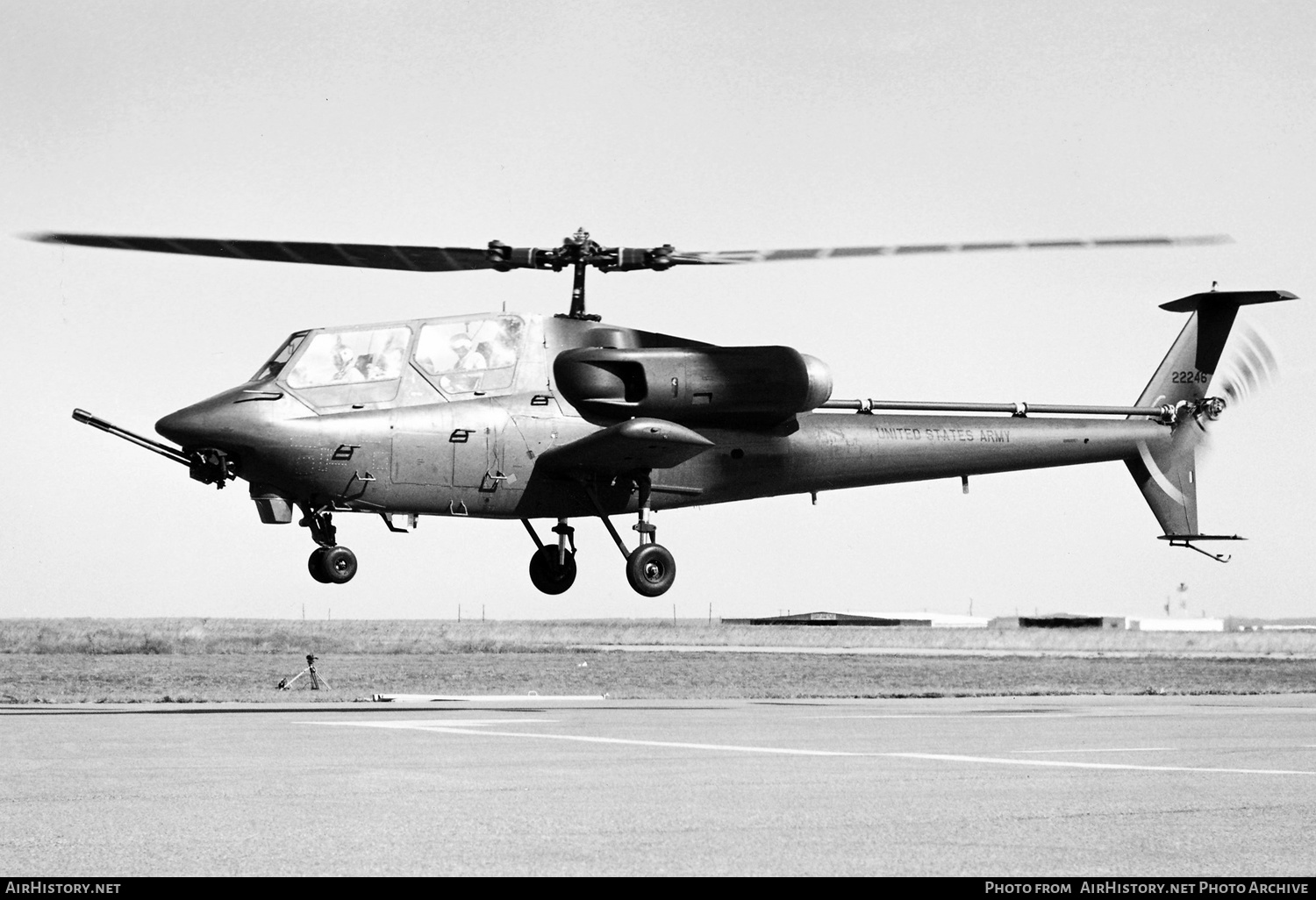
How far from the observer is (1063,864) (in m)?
10.2

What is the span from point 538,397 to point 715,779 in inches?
455

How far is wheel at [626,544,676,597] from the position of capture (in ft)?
88.5

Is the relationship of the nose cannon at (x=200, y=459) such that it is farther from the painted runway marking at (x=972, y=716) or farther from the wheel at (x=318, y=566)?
the painted runway marking at (x=972, y=716)

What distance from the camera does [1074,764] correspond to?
58.2 ft

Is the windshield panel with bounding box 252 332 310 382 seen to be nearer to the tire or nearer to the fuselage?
the fuselage

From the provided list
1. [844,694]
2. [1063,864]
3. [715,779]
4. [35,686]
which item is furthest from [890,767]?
[35,686]

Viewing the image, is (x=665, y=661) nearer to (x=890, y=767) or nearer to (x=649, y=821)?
(x=890, y=767)

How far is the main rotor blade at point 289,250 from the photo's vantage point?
2250 cm

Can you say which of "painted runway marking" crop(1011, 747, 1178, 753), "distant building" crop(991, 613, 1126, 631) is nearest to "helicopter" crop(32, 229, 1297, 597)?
"painted runway marking" crop(1011, 747, 1178, 753)

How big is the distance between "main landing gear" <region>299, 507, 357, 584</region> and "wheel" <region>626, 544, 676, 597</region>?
486cm

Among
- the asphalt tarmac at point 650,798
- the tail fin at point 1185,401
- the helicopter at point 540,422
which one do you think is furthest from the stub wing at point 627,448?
the tail fin at point 1185,401

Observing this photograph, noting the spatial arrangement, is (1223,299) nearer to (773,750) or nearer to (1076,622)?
(773,750)

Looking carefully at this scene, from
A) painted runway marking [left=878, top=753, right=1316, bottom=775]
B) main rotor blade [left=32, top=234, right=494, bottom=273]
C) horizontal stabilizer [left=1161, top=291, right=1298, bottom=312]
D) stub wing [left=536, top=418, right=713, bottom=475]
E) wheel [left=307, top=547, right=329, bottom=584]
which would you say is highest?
horizontal stabilizer [left=1161, top=291, right=1298, bottom=312]

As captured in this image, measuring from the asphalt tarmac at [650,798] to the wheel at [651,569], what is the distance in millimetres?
2650
